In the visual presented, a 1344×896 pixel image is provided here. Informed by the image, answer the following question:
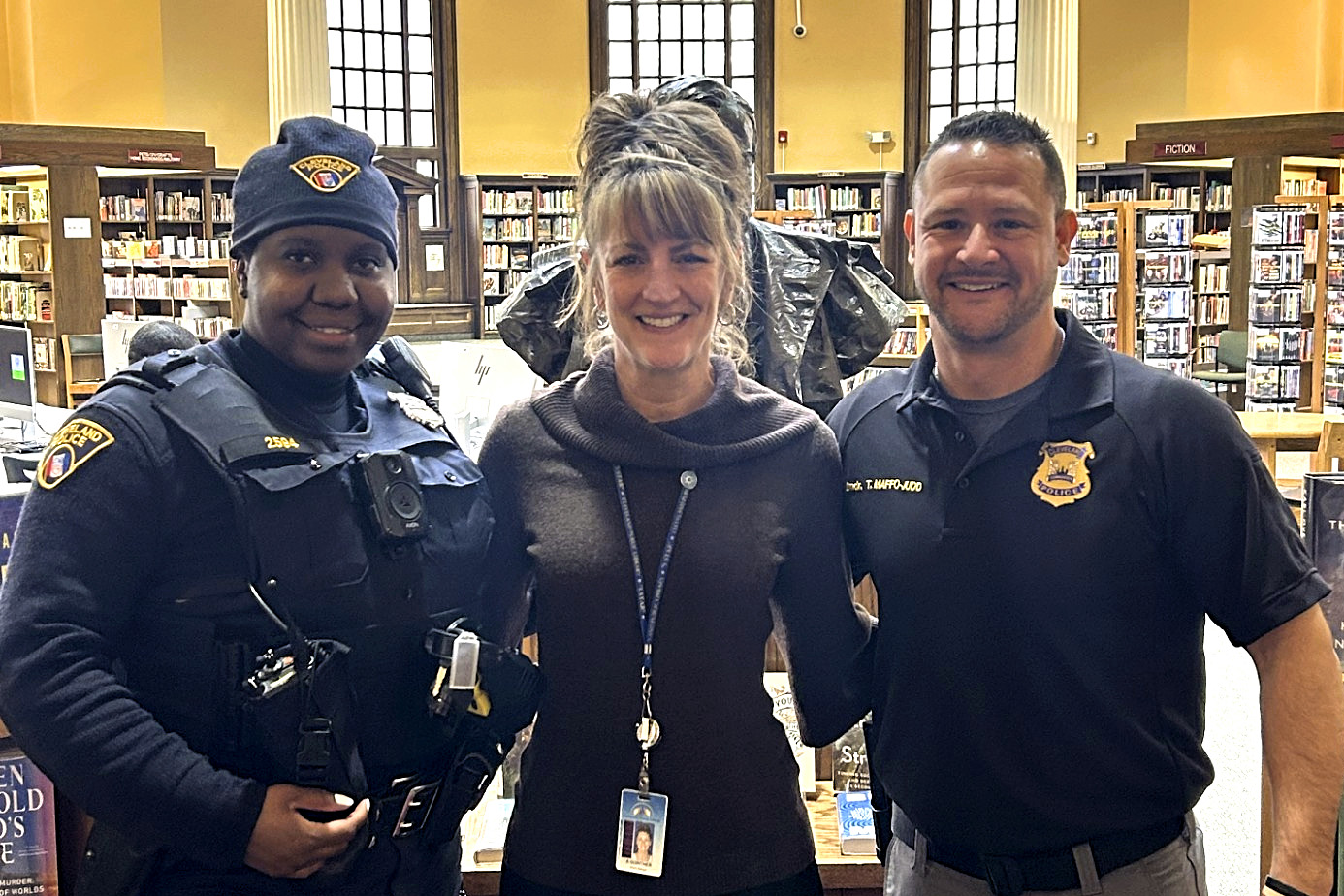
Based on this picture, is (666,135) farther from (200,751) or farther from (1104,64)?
(1104,64)

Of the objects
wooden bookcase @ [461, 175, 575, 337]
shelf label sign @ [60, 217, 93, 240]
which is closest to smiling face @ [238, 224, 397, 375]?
shelf label sign @ [60, 217, 93, 240]

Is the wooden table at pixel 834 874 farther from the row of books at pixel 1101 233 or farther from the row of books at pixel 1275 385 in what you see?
the row of books at pixel 1101 233

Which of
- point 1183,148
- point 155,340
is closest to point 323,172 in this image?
point 155,340

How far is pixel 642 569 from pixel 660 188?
487 mm

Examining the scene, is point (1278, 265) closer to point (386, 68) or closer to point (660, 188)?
point (660, 188)

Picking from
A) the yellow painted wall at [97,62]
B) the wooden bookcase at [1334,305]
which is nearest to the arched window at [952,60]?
the wooden bookcase at [1334,305]

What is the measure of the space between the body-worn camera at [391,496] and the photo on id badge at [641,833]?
43 centimetres

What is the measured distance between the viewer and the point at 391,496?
5.58 ft

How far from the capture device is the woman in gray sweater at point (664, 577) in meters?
1.70

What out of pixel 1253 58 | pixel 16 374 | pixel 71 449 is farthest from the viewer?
pixel 1253 58

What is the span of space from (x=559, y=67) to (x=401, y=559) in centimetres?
1762

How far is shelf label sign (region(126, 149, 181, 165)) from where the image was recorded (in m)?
13.4

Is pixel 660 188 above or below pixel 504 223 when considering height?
below

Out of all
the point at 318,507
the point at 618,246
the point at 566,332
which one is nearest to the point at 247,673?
the point at 318,507
